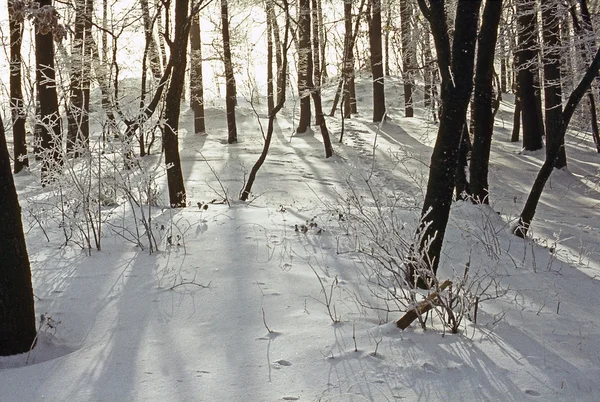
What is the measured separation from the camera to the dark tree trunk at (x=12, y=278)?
379 cm

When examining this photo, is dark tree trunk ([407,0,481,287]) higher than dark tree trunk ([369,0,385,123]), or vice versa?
dark tree trunk ([369,0,385,123])

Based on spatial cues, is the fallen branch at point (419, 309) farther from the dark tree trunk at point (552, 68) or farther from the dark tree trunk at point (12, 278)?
the dark tree trunk at point (552, 68)

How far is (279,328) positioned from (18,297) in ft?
5.70

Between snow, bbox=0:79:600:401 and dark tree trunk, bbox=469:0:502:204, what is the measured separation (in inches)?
37.9

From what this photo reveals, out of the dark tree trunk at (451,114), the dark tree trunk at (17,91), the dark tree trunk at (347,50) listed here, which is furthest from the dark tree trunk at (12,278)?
the dark tree trunk at (347,50)

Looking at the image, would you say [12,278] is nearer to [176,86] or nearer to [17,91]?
[176,86]

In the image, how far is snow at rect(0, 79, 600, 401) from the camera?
340cm

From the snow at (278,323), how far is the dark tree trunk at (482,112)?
96cm

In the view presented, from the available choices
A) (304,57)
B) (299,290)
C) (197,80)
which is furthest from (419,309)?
(197,80)

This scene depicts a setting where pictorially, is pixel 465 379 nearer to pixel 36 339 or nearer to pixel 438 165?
pixel 438 165

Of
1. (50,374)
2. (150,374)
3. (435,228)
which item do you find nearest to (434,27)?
(435,228)

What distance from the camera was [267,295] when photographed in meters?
4.71

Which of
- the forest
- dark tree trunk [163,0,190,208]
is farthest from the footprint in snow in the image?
dark tree trunk [163,0,190,208]

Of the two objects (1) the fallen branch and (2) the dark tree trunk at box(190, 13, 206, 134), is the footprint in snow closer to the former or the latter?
(1) the fallen branch
